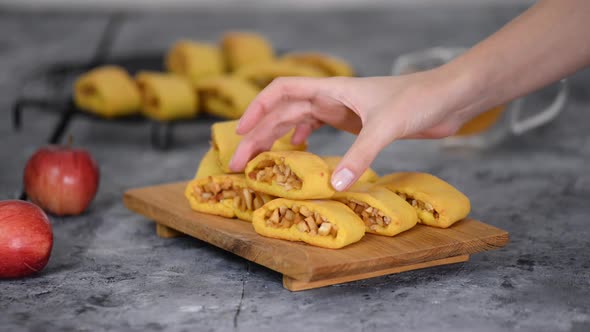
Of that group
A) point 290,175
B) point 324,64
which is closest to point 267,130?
point 290,175

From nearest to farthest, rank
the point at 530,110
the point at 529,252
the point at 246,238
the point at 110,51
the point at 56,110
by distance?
the point at 246,238 < the point at 529,252 < the point at 56,110 < the point at 530,110 < the point at 110,51

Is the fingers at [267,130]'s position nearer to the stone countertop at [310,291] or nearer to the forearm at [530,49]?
the stone countertop at [310,291]

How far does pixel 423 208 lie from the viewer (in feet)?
5.99

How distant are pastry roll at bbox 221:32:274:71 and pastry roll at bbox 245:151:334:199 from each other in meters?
1.52

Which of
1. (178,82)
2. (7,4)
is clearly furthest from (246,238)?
(7,4)

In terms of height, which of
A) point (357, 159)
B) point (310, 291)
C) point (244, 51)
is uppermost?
point (244, 51)

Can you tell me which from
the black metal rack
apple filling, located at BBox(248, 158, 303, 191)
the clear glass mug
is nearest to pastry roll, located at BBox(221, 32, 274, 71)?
the black metal rack

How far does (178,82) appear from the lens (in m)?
→ 2.89

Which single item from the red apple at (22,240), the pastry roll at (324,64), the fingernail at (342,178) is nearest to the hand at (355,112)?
the fingernail at (342,178)

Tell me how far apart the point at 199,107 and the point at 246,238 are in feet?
4.19

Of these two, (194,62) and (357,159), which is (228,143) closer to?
(357,159)

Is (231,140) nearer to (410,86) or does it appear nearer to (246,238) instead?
(246,238)

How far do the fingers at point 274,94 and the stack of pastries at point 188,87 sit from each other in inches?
35.2

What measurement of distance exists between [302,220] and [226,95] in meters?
1.14
